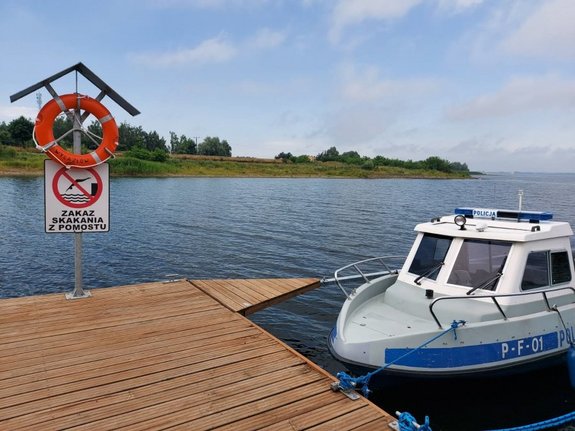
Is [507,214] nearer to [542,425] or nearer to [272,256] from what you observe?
[542,425]

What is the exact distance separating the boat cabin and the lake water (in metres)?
1.67

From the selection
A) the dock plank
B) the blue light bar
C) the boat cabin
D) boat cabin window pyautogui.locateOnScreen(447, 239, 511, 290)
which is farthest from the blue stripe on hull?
the dock plank

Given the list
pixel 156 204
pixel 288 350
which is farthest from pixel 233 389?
pixel 156 204

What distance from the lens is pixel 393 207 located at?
3744 cm

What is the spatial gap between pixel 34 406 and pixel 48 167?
14.2 ft

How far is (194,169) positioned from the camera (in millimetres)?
85562

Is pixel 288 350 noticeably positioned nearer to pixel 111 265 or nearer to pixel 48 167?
pixel 48 167

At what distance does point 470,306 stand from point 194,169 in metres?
82.0

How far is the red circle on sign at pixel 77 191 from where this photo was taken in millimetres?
7590

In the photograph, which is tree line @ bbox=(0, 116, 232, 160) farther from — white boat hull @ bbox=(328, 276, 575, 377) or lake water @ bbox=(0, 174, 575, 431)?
white boat hull @ bbox=(328, 276, 575, 377)

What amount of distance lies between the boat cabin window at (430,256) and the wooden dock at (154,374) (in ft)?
10.6

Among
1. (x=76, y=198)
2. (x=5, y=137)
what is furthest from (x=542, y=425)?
(x=5, y=137)

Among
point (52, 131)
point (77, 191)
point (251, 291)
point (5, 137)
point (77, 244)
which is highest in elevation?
point (5, 137)

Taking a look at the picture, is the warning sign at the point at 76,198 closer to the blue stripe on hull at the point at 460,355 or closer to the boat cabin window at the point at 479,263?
the blue stripe on hull at the point at 460,355
